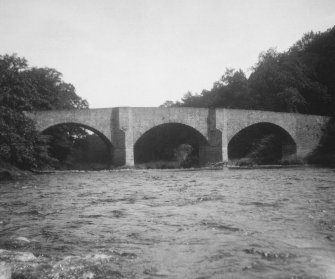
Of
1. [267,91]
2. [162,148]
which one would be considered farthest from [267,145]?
[162,148]

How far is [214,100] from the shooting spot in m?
48.1

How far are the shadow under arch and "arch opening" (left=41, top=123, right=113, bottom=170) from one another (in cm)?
1376

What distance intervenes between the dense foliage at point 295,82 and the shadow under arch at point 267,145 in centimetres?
297

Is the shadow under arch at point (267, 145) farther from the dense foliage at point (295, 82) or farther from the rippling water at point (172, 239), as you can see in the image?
the rippling water at point (172, 239)

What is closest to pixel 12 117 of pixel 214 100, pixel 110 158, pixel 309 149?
pixel 110 158

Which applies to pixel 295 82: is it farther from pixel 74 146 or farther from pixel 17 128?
pixel 17 128

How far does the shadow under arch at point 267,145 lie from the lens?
33.3 m

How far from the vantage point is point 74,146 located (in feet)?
127

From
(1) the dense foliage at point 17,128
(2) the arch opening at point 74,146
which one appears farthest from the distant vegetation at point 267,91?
(1) the dense foliage at point 17,128

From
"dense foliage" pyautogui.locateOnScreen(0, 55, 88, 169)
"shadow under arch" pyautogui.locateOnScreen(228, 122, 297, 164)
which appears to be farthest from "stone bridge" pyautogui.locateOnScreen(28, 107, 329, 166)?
"dense foliage" pyautogui.locateOnScreen(0, 55, 88, 169)

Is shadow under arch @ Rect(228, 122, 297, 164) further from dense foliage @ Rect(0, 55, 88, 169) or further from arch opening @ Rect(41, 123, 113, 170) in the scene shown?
dense foliage @ Rect(0, 55, 88, 169)

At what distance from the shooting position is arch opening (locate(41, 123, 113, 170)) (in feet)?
90.6

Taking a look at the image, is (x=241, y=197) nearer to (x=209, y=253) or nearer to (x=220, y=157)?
(x=209, y=253)

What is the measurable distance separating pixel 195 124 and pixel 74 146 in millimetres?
15373
